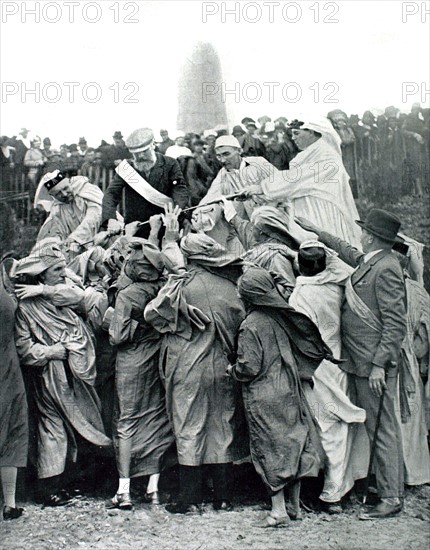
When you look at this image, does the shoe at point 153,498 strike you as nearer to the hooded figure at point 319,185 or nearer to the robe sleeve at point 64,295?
the robe sleeve at point 64,295

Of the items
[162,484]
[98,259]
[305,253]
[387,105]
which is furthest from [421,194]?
[162,484]

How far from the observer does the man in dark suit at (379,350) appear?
5.41m

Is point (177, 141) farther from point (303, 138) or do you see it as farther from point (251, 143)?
point (303, 138)

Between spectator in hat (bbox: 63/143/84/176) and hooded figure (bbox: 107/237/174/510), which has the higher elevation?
spectator in hat (bbox: 63/143/84/176)

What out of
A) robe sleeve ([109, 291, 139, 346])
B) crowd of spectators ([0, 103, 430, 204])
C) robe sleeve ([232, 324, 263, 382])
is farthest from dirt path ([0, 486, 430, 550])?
crowd of spectators ([0, 103, 430, 204])

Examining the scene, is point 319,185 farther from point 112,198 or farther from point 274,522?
point 274,522

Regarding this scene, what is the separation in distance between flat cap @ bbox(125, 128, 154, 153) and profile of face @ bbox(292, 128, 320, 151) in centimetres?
101

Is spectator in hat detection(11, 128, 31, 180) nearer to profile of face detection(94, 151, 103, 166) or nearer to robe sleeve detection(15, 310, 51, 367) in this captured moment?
profile of face detection(94, 151, 103, 166)

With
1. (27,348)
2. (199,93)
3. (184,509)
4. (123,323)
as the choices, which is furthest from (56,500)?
(199,93)

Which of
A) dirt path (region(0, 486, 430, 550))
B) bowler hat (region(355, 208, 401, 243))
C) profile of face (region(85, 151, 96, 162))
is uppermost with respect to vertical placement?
profile of face (region(85, 151, 96, 162))

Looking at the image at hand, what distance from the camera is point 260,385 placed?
5.09 meters

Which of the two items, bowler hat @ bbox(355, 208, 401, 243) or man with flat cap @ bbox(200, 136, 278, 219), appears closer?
bowler hat @ bbox(355, 208, 401, 243)

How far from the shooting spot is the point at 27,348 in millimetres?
5359

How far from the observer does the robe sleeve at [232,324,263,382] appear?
5027 mm
